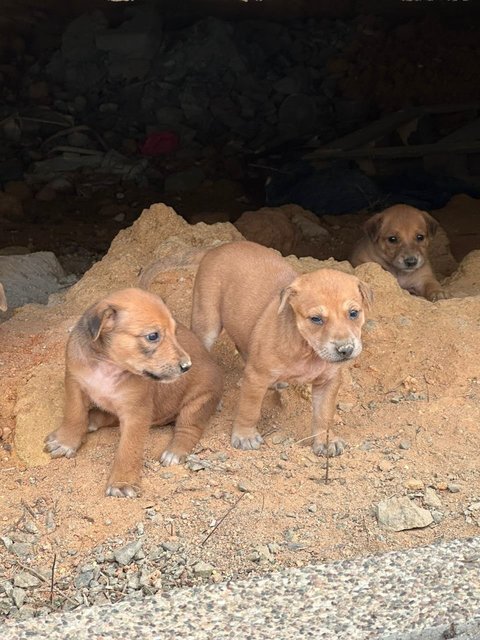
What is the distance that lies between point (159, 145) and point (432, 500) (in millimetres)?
9752

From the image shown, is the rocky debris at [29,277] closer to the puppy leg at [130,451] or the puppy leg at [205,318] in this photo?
the puppy leg at [205,318]

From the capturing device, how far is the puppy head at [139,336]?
5.59 meters

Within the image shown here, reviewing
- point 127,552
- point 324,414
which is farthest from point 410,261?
point 127,552

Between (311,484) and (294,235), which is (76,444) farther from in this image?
(294,235)

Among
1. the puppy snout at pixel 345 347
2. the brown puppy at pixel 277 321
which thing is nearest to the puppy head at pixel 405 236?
the brown puppy at pixel 277 321

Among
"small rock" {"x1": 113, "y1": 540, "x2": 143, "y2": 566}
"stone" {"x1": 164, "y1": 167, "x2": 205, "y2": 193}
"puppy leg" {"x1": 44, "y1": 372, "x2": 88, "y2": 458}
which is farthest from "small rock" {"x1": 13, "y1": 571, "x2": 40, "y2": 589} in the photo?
"stone" {"x1": 164, "y1": 167, "x2": 205, "y2": 193}

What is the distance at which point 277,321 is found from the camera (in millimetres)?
6070

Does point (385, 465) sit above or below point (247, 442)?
above

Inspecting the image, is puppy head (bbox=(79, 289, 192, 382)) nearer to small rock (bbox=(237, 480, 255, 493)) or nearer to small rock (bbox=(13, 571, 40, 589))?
small rock (bbox=(237, 480, 255, 493))

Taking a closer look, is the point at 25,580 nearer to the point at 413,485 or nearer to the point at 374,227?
the point at 413,485

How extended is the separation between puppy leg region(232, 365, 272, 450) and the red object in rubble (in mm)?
8658

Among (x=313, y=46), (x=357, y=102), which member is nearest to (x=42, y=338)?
(x=357, y=102)

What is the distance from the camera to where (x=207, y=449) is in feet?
20.2

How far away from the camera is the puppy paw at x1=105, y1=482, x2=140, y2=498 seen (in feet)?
18.2
